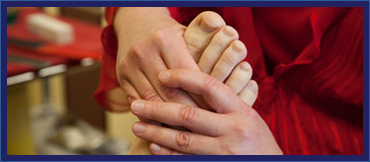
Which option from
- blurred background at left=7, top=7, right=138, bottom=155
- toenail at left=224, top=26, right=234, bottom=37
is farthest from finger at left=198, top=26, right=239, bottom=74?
blurred background at left=7, top=7, right=138, bottom=155

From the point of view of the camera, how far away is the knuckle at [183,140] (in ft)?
1.63

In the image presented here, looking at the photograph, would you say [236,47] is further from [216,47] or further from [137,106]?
[137,106]

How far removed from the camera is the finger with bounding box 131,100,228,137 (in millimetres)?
488

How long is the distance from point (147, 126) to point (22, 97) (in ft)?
3.72

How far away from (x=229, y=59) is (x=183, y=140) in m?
0.10

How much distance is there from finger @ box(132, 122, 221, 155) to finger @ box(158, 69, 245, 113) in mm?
37

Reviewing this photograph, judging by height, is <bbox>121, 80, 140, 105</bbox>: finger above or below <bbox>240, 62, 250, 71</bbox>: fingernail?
below

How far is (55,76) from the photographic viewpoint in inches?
67.0

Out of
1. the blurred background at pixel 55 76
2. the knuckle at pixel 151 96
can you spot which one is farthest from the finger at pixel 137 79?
the blurred background at pixel 55 76

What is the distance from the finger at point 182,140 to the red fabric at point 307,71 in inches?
4.5

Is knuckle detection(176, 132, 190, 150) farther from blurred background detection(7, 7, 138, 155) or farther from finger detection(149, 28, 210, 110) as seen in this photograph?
blurred background detection(7, 7, 138, 155)

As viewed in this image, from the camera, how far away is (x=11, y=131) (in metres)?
1.52

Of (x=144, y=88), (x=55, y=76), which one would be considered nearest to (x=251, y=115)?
(x=144, y=88)

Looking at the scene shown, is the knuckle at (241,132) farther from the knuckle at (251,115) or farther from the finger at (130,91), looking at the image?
the finger at (130,91)
